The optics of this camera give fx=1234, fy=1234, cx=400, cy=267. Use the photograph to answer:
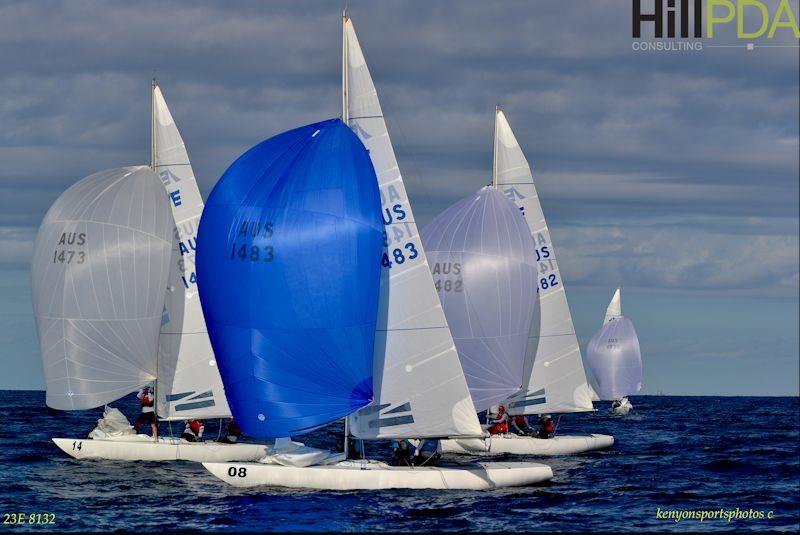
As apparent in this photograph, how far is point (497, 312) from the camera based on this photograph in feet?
140

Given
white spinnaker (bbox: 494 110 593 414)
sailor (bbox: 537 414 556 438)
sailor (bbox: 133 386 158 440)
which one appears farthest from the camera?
white spinnaker (bbox: 494 110 593 414)

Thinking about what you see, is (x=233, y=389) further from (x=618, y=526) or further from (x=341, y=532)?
(x=618, y=526)

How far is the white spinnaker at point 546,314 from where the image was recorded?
48031mm

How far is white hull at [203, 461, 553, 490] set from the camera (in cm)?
3216

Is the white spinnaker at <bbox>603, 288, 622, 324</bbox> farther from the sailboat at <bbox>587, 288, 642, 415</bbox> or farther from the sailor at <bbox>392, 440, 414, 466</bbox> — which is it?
the sailor at <bbox>392, 440, 414, 466</bbox>

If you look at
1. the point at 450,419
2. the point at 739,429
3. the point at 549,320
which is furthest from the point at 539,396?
the point at 739,429

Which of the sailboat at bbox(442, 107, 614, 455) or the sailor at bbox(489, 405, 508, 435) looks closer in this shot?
the sailor at bbox(489, 405, 508, 435)

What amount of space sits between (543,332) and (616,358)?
41.4 meters

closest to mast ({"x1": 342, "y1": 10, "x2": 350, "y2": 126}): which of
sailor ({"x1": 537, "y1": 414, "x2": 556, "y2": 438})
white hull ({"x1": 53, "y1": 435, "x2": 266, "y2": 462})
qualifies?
white hull ({"x1": 53, "y1": 435, "x2": 266, "y2": 462})

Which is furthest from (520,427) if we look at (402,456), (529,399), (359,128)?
(359,128)

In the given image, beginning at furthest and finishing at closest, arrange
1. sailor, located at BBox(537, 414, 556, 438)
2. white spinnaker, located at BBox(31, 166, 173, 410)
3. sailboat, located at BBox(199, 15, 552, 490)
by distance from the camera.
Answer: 1. sailor, located at BBox(537, 414, 556, 438)
2. white spinnaker, located at BBox(31, 166, 173, 410)
3. sailboat, located at BBox(199, 15, 552, 490)

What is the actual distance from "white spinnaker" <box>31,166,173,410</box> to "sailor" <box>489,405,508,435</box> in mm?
12681

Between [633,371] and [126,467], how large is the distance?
5698cm

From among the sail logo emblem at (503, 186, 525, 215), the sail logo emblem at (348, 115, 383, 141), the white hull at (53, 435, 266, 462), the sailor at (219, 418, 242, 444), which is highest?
the sail logo emblem at (503, 186, 525, 215)
